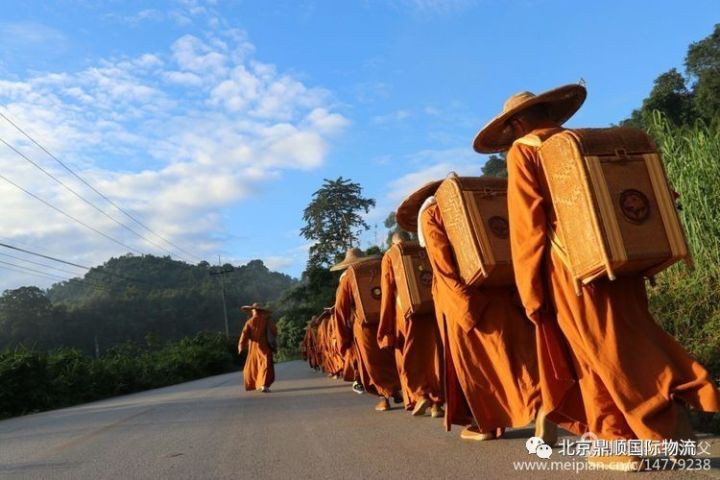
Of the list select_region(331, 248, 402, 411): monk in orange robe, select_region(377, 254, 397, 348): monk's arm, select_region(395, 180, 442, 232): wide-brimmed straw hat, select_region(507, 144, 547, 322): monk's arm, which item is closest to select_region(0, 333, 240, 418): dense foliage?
select_region(331, 248, 402, 411): monk in orange robe

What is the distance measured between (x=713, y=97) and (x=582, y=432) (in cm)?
2104

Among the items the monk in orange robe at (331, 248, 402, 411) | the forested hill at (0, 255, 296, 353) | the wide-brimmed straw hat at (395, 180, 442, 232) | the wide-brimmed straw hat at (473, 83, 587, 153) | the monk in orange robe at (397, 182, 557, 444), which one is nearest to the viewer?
the wide-brimmed straw hat at (473, 83, 587, 153)

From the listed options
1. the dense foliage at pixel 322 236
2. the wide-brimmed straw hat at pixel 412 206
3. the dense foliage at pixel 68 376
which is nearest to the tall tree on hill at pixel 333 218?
the dense foliage at pixel 322 236

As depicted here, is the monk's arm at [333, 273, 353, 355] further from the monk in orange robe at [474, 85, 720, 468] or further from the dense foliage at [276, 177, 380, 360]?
the dense foliage at [276, 177, 380, 360]

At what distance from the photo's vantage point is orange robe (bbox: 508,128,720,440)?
343 centimetres

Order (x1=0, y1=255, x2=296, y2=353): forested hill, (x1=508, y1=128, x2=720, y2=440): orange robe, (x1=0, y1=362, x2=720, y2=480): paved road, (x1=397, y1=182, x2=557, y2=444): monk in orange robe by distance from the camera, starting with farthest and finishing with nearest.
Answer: (x1=0, y1=255, x2=296, y2=353): forested hill < (x1=397, y1=182, x2=557, y2=444): monk in orange robe < (x1=0, y1=362, x2=720, y2=480): paved road < (x1=508, y1=128, x2=720, y2=440): orange robe

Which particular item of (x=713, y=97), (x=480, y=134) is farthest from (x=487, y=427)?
(x=713, y=97)

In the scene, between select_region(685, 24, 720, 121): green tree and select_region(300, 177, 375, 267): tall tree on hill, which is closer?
select_region(685, 24, 720, 121): green tree

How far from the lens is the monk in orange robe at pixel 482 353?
4.86 m

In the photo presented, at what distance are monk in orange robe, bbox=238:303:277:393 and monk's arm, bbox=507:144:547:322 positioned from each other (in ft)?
35.7

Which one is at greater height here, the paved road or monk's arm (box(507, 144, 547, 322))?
monk's arm (box(507, 144, 547, 322))

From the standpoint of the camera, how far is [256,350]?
48.2 feet

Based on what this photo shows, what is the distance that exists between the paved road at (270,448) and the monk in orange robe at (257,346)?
4488 mm

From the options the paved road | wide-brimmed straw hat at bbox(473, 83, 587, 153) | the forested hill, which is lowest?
the paved road
